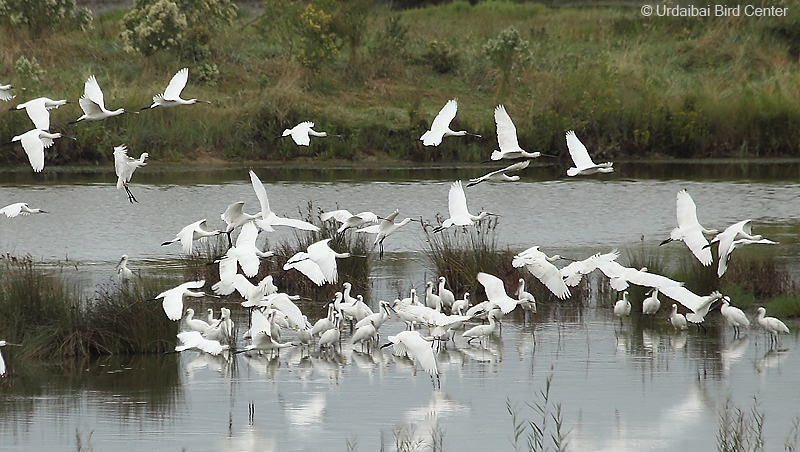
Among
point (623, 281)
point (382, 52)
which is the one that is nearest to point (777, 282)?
point (623, 281)

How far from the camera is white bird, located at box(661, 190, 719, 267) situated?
38.1ft

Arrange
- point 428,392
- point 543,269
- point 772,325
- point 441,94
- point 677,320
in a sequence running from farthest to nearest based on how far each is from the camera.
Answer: point 441,94 → point 543,269 → point 677,320 → point 772,325 → point 428,392

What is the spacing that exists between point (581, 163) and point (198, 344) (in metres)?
4.23

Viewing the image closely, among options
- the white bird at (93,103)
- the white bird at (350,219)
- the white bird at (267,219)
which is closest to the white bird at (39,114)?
the white bird at (93,103)

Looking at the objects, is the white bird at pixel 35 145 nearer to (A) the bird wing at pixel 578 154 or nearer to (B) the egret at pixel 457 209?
(B) the egret at pixel 457 209

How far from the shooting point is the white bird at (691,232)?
1161 centimetres

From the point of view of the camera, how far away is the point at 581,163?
12336mm

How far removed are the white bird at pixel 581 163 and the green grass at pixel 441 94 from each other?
14954mm

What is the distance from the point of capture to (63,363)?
10719mm

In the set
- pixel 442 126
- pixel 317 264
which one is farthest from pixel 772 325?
pixel 317 264

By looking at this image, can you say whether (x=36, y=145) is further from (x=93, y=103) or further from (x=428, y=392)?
(x=428, y=392)

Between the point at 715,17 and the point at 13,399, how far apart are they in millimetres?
30192

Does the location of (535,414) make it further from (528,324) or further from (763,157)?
(763,157)
